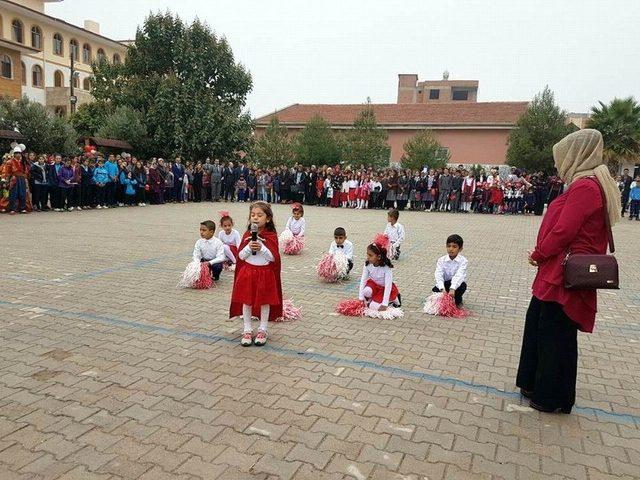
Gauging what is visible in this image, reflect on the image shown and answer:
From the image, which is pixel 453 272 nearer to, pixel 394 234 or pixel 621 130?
pixel 394 234

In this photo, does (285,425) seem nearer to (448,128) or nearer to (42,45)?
(448,128)

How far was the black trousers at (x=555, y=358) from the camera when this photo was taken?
3639 mm

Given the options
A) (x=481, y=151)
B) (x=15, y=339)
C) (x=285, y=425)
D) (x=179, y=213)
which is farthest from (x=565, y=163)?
(x=481, y=151)

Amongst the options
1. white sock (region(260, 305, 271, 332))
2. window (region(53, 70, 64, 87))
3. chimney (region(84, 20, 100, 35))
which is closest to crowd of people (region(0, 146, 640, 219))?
white sock (region(260, 305, 271, 332))

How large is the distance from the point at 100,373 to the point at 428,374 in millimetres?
2750

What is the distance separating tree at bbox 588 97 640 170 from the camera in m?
29.4

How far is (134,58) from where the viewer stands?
27.7m

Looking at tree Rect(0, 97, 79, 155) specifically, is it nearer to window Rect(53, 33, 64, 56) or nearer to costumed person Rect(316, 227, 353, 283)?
costumed person Rect(316, 227, 353, 283)

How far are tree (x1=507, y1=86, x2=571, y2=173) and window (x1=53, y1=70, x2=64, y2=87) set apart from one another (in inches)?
1507

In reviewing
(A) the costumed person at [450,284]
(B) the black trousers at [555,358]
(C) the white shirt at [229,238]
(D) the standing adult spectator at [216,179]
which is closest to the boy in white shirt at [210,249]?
(C) the white shirt at [229,238]

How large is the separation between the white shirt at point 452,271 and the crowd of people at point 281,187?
14475 millimetres

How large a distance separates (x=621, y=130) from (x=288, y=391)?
3229 cm

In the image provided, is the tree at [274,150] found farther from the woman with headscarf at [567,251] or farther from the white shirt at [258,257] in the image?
the woman with headscarf at [567,251]

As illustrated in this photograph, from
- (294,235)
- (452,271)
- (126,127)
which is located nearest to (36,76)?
(126,127)
